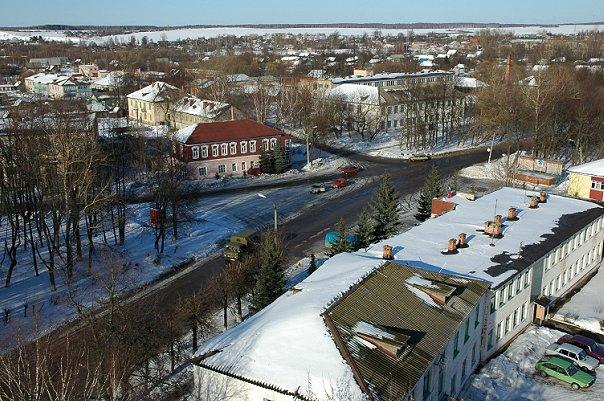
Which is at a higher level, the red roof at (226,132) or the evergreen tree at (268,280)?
the red roof at (226,132)

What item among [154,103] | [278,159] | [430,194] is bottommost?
[278,159]

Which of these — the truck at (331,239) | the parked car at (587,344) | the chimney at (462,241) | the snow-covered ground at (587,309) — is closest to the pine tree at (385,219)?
the truck at (331,239)

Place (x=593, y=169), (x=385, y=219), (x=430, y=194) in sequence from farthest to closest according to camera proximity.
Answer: (x=593, y=169) → (x=430, y=194) → (x=385, y=219)

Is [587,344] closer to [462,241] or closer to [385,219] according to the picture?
[462,241]

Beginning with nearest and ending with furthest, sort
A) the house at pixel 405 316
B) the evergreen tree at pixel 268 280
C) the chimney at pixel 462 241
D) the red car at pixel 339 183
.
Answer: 1. the house at pixel 405 316
2. the evergreen tree at pixel 268 280
3. the chimney at pixel 462 241
4. the red car at pixel 339 183

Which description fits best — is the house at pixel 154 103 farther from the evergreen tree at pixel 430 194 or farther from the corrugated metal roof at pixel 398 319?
the corrugated metal roof at pixel 398 319

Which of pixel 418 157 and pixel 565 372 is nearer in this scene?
pixel 565 372

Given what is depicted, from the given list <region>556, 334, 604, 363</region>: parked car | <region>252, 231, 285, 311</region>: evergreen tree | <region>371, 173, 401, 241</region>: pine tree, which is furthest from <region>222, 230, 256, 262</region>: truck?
<region>556, 334, 604, 363</region>: parked car

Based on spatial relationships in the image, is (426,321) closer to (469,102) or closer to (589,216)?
(589,216)

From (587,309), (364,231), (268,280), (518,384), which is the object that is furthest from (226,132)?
(518,384)
